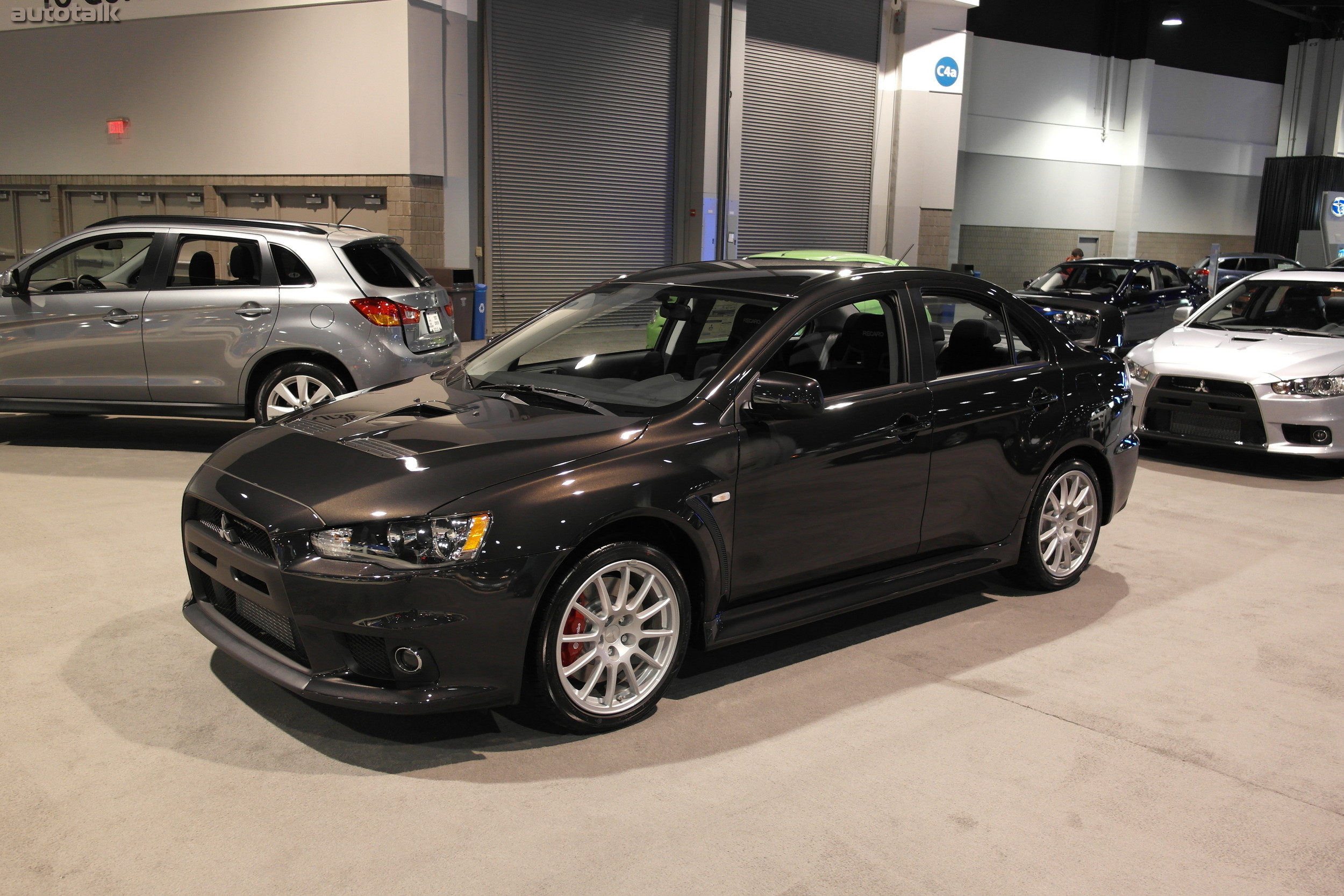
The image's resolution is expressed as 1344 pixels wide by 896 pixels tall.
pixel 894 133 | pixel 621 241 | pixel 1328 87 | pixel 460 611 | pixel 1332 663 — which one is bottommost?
pixel 1332 663

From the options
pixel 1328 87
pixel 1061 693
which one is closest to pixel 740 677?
pixel 1061 693

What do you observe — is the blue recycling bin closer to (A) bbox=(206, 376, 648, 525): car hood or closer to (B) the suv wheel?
(B) the suv wheel

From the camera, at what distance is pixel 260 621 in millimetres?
3445

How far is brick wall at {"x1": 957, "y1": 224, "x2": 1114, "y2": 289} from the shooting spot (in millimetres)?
24891

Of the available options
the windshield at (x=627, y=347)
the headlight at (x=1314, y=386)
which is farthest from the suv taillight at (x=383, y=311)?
the headlight at (x=1314, y=386)

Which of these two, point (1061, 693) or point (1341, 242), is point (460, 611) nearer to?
point (1061, 693)

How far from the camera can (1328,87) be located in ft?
101

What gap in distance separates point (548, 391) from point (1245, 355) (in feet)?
20.7

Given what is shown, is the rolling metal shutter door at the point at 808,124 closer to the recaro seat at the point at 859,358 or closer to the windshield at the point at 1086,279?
the windshield at the point at 1086,279

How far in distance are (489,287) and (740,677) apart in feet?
41.7

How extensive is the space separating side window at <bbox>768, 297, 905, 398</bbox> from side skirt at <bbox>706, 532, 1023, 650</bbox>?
2.49 ft

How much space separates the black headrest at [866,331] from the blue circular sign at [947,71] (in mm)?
18718

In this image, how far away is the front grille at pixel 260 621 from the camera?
328cm

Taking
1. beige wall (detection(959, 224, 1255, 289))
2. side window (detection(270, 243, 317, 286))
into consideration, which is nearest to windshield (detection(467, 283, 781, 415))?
side window (detection(270, 243, 317, 286))
